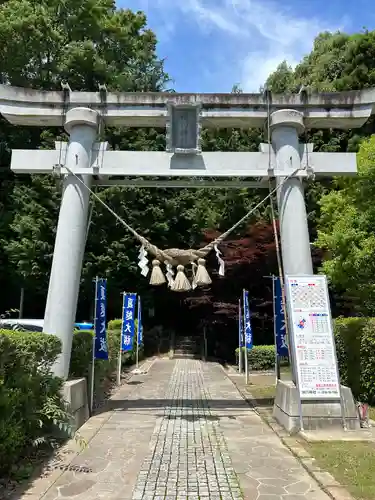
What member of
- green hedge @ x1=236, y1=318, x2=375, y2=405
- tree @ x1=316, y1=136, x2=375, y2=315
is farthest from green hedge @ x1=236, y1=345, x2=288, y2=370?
green hedge @ x1=236, y1=318, x2=375, y2=405

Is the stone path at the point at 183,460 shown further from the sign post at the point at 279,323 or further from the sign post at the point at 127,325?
the sign post at the point at 127,325

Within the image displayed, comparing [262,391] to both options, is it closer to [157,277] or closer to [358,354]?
[358,354]

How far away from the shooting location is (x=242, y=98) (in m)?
8.25

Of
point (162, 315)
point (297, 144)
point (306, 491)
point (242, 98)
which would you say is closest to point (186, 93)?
point (242, 98)

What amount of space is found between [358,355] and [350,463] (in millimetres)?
4178

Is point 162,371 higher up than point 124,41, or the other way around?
point 124,41

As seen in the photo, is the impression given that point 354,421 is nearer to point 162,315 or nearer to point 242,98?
point 242,98

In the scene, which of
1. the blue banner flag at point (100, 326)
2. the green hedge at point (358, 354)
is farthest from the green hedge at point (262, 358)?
the blue banner flag at point (100, 326)

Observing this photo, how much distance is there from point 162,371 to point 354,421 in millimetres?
11584

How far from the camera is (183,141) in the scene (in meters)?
8.10

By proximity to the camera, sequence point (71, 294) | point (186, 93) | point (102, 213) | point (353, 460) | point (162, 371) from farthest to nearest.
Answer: point (102, 213), point (162, 371), point (186, 93), point (71, 294), point (353, 460)

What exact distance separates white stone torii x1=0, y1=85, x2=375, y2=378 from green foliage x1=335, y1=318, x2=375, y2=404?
2354mm

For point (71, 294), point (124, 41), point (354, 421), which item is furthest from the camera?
point (124, 41)

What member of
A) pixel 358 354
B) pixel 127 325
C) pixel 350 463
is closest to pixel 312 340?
pixel 350 463
